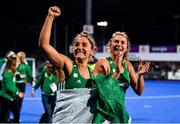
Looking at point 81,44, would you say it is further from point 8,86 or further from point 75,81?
point 8,86

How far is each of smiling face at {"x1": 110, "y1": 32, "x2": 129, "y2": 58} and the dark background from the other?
2554 centimetres

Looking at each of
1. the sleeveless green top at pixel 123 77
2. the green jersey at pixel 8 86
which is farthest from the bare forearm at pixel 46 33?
the green jersey at pixel 8 86

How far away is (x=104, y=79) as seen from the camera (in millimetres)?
3566

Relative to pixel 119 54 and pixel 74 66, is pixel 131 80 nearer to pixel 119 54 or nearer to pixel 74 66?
pixel 119 54

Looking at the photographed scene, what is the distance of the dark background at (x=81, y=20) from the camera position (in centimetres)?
3388

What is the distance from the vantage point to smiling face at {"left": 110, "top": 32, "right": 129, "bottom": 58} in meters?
4.34

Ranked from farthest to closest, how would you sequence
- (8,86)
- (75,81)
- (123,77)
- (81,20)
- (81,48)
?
1. (81,20)
2. (8,86)
3. (123,77)
4. (81,48)
5. (75,81)

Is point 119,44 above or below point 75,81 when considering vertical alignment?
above

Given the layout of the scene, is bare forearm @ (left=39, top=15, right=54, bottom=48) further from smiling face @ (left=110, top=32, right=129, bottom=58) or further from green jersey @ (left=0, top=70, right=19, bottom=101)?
green jersey @ (left=0, top=70, right=19, bottom=101)

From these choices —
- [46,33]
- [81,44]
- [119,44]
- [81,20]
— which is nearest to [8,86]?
[119,44]

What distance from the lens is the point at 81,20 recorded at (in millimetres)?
43562

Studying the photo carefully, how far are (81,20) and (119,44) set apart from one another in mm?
39420

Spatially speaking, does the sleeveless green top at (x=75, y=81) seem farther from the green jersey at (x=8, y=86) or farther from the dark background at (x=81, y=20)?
the dark background at (x=81, y=20)

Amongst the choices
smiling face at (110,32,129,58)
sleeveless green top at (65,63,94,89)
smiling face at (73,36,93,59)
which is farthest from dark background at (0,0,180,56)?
sleeveless green top at (65,63,94,89)
